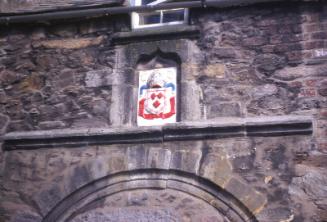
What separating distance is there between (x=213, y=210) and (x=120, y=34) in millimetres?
1922

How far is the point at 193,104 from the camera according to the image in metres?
5.43

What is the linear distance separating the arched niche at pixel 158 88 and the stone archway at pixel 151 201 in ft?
1.71

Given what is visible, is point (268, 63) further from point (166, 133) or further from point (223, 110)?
point (166, 133)

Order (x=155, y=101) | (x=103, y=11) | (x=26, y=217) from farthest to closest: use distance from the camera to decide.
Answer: (x=103, y=11), (x=155, y=101), (x=26, y=217)

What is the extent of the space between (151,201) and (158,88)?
105cm

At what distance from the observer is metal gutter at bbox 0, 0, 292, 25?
18.8 feet

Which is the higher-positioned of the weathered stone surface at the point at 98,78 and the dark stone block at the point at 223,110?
the weathered stone surface at the point at 98,78

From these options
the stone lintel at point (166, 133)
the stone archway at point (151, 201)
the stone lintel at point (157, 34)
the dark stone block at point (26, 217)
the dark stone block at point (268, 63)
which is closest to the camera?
the stone archway at point (151, 201)

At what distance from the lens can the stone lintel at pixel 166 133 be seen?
16.8ft

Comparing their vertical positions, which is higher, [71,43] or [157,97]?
[71,43]

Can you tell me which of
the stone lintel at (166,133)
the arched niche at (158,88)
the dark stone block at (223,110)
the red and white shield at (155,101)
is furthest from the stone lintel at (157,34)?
the stone lintel at (166,133)

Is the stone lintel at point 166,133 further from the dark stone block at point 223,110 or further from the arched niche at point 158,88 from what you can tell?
the arched niche at point 158,88

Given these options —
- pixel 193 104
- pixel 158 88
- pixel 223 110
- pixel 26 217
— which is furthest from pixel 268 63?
pixel 26 217

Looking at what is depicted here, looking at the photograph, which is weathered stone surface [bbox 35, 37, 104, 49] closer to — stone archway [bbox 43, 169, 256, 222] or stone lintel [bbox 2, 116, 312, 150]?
stone lintel [bbox 2, 116, 312, 150]
